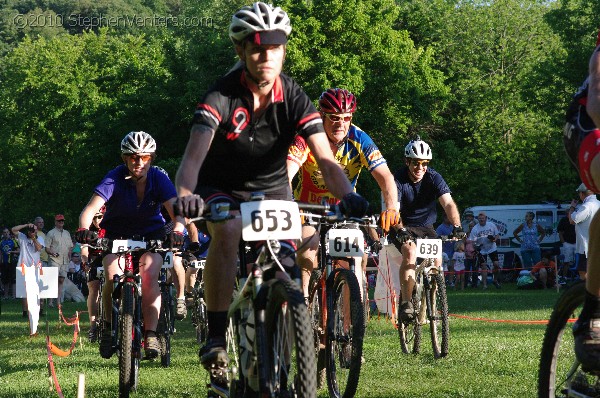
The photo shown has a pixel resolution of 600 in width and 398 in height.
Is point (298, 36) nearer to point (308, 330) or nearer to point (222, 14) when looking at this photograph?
point (222, 14)

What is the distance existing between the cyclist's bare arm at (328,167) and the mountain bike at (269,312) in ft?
1.30

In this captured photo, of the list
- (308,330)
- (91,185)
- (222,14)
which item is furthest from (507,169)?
(308,330)

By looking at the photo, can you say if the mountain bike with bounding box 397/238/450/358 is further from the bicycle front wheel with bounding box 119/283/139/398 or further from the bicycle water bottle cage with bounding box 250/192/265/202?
the bicycle water bottle cage with bounding box 250/192/265/202

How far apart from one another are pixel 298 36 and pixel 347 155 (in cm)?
3984

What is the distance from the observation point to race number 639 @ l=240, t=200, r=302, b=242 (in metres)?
5.48

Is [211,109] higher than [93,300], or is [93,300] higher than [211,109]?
[211,109]

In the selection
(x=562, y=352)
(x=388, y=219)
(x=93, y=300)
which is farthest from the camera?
(x=93, y=300)

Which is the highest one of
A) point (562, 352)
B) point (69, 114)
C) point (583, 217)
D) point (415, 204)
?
point (69, 114)

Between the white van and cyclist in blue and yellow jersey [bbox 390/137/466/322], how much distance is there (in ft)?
86.7

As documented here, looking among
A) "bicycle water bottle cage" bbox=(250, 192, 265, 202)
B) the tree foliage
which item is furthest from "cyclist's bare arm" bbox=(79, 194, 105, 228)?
the tree foliage

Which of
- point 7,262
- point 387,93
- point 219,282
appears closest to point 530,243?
point 7,262

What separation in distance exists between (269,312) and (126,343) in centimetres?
337

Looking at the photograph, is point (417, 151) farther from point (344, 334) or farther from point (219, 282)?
point (219, 282)

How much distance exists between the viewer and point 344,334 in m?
7.91
